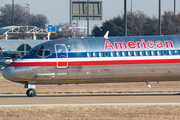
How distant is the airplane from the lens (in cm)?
2392

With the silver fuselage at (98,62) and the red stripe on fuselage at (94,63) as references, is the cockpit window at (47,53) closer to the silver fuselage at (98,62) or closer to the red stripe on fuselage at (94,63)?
the silver fuselage at (98,62)

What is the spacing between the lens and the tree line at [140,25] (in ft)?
272

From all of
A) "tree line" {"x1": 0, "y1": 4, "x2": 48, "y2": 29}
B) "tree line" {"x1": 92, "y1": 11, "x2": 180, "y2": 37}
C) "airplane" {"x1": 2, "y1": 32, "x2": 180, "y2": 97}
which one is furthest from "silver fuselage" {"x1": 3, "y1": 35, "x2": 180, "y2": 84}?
"tree line" {"x1": 0, "y1": 4, "x2": 48, "y2": 29}

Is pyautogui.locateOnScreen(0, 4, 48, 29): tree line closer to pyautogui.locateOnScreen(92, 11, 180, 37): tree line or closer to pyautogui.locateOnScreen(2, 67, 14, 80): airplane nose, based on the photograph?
pyautogui.locateOnScreen(92, 11, 180, 37): tree line

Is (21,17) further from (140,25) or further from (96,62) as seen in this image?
(96,62)

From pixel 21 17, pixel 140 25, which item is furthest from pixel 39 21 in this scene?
pixel 140 25

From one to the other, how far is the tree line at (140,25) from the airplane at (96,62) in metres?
57.6

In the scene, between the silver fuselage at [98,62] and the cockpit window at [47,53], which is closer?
the silver fuselage at [98,62]

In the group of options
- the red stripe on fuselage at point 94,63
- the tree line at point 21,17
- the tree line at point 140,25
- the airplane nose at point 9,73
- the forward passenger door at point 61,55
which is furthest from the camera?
the tree line at point 21,17

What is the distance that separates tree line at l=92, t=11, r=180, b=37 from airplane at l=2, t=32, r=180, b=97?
57.6 m

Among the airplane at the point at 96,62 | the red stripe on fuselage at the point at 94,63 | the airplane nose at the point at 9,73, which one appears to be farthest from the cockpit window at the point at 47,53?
the airplane nose at the point at 9,73

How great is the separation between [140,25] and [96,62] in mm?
71578

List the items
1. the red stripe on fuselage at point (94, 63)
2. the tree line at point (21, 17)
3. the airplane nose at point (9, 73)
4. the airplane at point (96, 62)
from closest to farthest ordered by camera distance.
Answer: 1. the airplane nose at point (9, 73)
2. the red stripe on fuselage at point (94, 63)
3. the airplane at point (96, 62)
4. the tree line at point (21, 17)

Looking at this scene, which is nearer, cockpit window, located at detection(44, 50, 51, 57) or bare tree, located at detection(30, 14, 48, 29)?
cockpit window, located at detection(44, 50, 51, 57)
